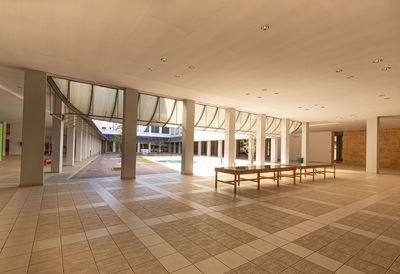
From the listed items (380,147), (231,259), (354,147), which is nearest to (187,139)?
(231,259)

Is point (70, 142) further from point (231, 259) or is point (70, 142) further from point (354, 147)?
point (354, 147)

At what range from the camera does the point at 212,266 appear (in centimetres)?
248

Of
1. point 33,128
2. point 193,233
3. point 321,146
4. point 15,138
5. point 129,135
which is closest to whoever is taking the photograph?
point 193,233

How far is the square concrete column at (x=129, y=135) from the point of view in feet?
28.2

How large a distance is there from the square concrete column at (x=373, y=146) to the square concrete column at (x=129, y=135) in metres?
15.2

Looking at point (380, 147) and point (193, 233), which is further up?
point (380, 147)

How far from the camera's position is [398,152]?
18.5m

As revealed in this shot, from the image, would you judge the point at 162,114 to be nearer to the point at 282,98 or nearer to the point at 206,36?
the point at 282,98

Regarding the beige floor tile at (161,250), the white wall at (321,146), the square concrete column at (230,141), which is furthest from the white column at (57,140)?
the white wall at (321,146)

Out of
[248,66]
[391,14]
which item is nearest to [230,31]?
[248,66]

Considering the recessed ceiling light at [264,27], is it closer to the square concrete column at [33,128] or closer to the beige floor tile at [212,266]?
the beige floor tile at [212,266]

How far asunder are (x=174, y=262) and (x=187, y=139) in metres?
8.10

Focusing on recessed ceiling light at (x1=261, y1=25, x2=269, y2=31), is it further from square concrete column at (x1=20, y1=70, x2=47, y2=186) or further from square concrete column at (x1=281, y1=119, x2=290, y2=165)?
square concrete column at (x1=281, y1=119, x2=290, y2=165)

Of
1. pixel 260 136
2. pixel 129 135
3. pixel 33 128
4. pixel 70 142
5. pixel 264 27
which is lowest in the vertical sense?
pixel 70 142
